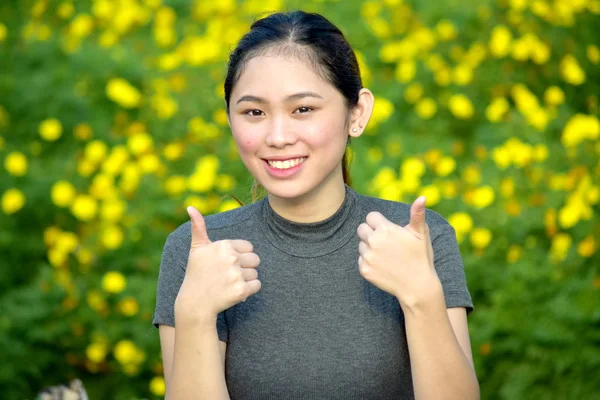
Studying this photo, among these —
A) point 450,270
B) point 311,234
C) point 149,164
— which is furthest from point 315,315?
point 149,164

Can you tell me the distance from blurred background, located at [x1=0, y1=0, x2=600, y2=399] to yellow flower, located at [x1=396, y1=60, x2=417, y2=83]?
0.02 meters

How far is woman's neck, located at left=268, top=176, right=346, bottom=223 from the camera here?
222 centimetres

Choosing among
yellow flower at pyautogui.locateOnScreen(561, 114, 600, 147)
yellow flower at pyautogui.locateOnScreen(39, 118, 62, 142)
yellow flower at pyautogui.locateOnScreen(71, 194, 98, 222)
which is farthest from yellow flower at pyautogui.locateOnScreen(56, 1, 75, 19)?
yellow flower at pyautogui.locateOnScreen(561, 114, 600, 147)

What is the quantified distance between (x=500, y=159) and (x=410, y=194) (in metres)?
0.50

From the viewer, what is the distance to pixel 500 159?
4.21 m

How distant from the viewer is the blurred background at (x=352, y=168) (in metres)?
3.71

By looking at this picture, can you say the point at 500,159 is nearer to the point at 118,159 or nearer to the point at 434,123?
the point at 434,123

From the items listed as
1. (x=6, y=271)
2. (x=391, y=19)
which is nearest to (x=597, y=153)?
(x=391, y=19)

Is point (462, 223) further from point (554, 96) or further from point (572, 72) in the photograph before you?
point (572, 72)

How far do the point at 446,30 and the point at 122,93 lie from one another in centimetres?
185

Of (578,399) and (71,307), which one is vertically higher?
(71,307)

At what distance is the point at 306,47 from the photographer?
84.2 inches

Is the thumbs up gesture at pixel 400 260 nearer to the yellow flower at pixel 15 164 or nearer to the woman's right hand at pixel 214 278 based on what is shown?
the woman's right hand at pixel 214 278

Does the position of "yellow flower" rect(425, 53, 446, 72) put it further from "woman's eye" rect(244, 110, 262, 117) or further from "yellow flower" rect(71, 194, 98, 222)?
"woman's eye" rect(244, 110, 262, 117)
